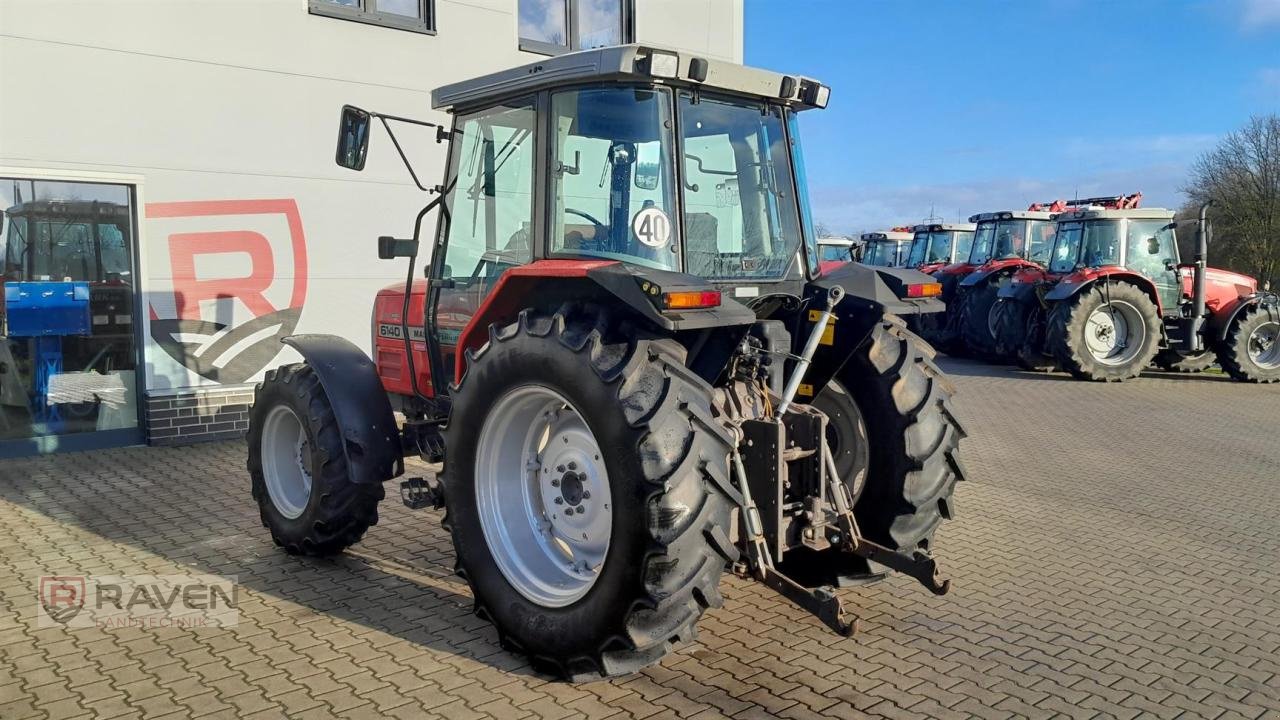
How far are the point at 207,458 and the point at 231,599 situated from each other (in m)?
3.56

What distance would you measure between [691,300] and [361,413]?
2.15 metres

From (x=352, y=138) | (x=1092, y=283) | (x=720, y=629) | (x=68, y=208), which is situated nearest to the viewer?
(x=720, y=629)

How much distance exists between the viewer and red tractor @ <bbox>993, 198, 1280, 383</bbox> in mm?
13500

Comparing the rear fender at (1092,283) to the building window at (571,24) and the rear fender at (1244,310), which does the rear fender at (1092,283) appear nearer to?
the rear fender at (1244,310)

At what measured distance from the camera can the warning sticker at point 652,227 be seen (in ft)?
12.7

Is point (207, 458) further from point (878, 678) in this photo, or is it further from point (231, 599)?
point (878, 678)

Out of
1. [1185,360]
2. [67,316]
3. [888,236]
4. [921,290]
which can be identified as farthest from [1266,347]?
[67,316]

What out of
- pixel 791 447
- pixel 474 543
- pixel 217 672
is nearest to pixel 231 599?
pixel 217 672

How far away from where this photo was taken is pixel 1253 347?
1399 centimetres

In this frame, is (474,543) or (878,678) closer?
(878,678)

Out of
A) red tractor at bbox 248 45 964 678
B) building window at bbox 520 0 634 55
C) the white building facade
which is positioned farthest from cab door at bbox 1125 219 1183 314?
red tractor at bbox 248 45 964 678

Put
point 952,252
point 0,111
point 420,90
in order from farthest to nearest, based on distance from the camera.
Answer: point 952,252 < point 420,90 < point 0,111

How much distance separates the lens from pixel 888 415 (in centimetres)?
437

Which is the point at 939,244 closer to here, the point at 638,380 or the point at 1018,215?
the point at 1018,215
